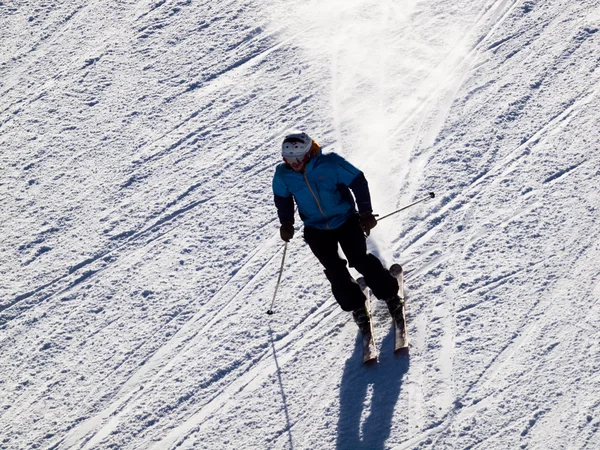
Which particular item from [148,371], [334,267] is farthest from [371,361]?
[148,371]

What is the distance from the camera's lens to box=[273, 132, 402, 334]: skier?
6586 millimetres

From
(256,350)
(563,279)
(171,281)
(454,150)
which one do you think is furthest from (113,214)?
(563,279)

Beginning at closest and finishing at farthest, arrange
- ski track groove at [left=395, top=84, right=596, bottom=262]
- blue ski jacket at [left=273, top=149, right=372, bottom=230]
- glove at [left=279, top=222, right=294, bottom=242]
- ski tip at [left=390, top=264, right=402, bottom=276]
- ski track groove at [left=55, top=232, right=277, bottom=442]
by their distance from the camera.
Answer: blue ski jacket at [left=273, top=149, right=372, bottom=230] → glove at [left=279, top=222, right=294, bottom=242] → ski track groove at [left=55, top=232, right=277, bottom=442] → ski tip at [left=390, top=264, right=402, bottom=276] → ski track groove at [left=395, top=84, right=596, bottom=262]

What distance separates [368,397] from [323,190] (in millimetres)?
1578

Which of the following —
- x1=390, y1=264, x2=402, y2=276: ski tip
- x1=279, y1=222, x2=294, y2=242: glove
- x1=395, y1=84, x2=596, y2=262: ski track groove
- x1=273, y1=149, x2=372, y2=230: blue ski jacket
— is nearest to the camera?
x1=273, y1=149, x2=372, y2=230: blue ski jacket

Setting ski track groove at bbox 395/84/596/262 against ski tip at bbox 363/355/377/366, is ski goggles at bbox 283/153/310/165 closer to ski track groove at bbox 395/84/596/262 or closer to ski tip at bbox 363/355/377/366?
ski tip at bbox 363/355/377/366

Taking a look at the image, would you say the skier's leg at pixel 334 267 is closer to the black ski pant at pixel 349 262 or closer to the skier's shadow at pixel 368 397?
the black ski pant at pixel 349 262

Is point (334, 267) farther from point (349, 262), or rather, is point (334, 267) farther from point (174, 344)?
point (174, 344)

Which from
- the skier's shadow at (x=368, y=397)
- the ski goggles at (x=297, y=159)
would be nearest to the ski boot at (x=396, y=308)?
the skier's shadow at (x=368, y=397)

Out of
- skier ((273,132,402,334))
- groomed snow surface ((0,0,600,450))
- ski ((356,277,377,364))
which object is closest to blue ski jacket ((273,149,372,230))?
skier ((273,132,402,334))

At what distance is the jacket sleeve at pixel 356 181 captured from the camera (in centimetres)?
661

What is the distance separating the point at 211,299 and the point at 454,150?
2.88 m

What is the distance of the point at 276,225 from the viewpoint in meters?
8.59

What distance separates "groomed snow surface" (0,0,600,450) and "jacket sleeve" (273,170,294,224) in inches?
38.2
